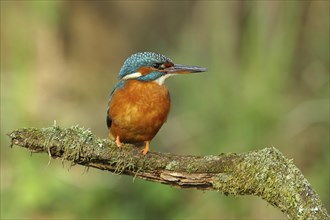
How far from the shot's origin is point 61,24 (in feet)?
30.3

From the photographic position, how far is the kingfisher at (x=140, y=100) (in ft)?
13.7

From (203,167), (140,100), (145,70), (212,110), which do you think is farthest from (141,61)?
(212,110)

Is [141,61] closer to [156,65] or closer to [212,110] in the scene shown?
[156,65]

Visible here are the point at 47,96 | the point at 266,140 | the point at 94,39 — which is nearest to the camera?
the point at 266,140

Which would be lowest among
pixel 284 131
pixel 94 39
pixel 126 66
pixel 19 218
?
pixel 19 218

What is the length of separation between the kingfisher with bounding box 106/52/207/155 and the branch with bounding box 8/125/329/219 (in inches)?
14.6

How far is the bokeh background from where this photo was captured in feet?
20.9

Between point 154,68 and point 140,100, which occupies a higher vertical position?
point 154,68

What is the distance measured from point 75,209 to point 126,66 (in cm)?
272

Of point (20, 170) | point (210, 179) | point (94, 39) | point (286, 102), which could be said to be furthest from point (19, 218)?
point (94, 39)

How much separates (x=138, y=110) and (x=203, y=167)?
77 cm

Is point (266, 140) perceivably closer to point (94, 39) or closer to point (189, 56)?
point (189, 56)

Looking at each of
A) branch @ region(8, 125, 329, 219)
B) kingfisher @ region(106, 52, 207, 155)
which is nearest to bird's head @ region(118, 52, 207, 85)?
kingfisher @ region(106, 52, 207, 155)

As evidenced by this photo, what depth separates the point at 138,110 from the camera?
165 inches
